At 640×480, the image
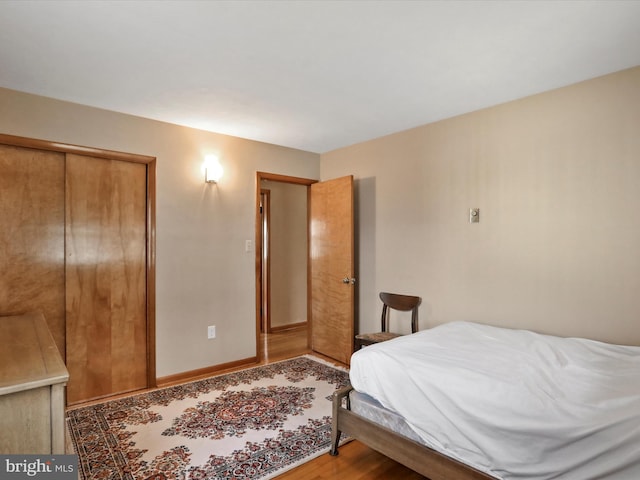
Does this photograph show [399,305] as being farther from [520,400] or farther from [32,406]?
[32,406]

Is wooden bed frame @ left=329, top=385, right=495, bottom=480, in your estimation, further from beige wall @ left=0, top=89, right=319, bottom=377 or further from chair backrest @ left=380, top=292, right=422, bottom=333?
beige wall @ left=0, top=89, right=319, bottom=377

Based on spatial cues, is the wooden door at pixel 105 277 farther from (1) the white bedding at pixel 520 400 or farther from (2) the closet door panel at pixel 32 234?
(1) the white bedding at pixel 520 400

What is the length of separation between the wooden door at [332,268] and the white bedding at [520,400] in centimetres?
157

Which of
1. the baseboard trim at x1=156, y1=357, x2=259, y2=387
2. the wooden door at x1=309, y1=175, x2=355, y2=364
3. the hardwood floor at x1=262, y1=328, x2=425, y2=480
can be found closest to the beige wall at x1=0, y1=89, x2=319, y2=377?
the baseboard trim at x1=156, y1=357, x2=259, y2=387

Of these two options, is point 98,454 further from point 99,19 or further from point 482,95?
point 482,95

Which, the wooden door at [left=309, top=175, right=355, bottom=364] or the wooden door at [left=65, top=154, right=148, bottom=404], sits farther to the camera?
the wooden door at [left=309, top=175, right=355, bottom=364]

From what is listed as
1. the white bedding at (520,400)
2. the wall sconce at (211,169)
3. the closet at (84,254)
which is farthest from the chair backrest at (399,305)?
the closet at (84,254)

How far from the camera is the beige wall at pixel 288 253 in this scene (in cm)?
541

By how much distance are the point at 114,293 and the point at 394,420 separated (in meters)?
2.52

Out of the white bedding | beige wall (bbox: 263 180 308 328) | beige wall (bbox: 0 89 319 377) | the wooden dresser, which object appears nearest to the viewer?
the wooden dresser

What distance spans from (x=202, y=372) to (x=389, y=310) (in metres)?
1.98

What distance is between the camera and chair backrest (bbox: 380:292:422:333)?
336 centimetres

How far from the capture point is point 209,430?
2.42 m

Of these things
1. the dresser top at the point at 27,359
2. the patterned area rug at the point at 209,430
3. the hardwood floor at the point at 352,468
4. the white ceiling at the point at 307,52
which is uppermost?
the white ceiling at the point at 307,52
